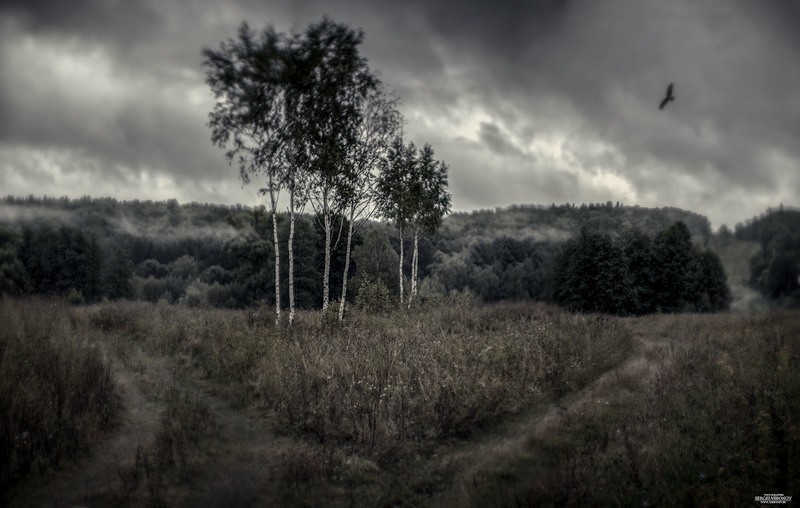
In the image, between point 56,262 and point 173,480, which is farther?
point 56,262

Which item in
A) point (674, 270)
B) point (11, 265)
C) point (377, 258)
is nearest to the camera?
point (674, 270)

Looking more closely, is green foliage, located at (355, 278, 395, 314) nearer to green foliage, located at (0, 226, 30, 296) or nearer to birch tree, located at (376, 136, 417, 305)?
birch tree, located at (376, 136, 417, 305)

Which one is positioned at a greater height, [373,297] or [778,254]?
[778,254]

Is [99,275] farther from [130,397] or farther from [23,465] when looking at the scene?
[23,465]

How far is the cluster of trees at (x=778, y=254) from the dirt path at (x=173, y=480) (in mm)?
8595

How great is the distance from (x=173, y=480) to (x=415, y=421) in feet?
13.6

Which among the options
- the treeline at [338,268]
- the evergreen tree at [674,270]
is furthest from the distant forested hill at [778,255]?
the evergreen tree at [674,270]

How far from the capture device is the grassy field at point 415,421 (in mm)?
6031

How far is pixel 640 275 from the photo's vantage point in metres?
45.0

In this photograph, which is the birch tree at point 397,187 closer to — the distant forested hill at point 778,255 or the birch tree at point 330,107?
the birch tree at point 330,107

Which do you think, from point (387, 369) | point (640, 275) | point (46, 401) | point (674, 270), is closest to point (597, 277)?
point (640, 275)

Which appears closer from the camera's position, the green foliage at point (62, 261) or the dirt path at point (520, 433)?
the dirt path at point (520, 433)

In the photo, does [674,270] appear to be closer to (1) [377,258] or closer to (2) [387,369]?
(1) [377,258]

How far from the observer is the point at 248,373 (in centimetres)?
1177
